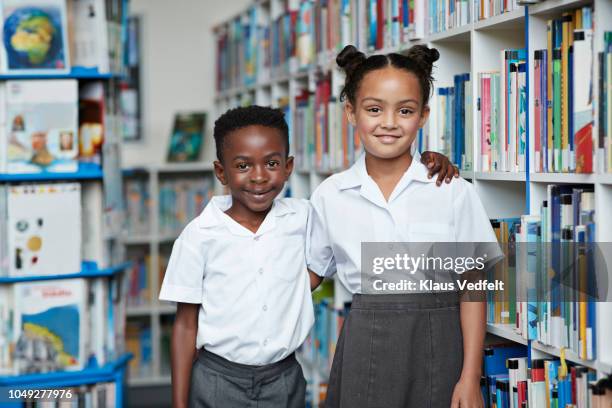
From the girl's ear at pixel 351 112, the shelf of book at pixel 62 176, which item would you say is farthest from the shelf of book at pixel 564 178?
the shelf of book at pixel 62 176

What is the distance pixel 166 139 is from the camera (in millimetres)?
5652

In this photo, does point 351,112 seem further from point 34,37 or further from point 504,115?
point 34,37

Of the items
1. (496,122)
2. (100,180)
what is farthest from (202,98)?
(496,122)

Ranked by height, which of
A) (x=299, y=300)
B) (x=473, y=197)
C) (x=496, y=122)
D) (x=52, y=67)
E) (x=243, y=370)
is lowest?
(x=243, y=370)

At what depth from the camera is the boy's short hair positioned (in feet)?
6.27

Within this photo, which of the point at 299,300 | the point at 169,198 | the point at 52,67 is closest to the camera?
the point at 299,300

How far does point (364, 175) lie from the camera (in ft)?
6.09

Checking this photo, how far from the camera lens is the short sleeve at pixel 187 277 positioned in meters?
1.90

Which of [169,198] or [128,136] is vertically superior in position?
[128,136]

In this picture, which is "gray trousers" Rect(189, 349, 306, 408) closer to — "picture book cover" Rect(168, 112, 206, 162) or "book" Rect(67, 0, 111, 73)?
"book" Rect(67, 0, 111, 73)

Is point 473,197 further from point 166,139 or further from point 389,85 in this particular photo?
point 166,139

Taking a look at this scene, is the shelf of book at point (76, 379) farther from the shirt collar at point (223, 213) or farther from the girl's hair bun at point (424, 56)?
the girl's hair bun at point (424, 56)

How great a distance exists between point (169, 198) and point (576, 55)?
3986 mm

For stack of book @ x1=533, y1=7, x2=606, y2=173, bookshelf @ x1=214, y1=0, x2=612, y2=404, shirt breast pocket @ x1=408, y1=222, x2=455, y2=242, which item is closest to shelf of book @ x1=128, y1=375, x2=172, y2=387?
bookshelf @ x1=214, y1=0, x2=612, y2=404
